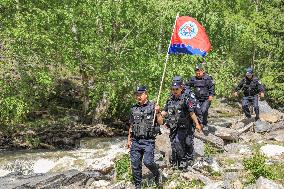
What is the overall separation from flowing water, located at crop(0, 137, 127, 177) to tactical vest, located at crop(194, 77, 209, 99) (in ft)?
10.2

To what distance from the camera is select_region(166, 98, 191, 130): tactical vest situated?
417 inches

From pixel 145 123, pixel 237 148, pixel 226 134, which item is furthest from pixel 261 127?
pixel 145 123

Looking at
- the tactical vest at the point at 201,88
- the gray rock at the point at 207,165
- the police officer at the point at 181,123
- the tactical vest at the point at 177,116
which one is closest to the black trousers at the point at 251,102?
the tactical vest at the point at 201,88

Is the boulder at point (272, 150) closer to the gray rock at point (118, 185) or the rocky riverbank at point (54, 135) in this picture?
the gray rock at point (118, 185)

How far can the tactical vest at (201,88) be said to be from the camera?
13.8m

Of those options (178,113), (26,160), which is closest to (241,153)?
(178,113)

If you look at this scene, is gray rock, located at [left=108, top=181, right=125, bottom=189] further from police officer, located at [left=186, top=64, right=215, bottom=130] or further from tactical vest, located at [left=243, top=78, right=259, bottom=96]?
tactical vest, located at [left=243, top=78, right=259, bottom=96]

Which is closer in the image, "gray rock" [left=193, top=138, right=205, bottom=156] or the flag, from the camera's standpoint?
the flag

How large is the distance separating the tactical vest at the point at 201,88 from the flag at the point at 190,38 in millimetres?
2253

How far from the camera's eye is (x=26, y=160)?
1596 cm

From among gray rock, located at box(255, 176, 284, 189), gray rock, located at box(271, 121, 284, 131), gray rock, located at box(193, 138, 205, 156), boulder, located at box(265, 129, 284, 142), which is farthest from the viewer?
gray rock, located at box(271, 121, 284, 131)

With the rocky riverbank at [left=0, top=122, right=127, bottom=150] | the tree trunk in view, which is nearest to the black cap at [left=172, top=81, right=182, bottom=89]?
the rocky riverbank at [left=0, top=122, right=127, bottom=150]

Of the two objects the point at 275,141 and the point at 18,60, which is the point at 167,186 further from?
the point at 18,60

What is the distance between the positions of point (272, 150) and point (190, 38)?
3882 mm
